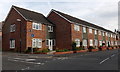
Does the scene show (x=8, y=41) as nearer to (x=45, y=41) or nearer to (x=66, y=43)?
(x=45, y=41)

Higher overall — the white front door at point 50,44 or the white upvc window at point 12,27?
the white upvc window at point 12,27

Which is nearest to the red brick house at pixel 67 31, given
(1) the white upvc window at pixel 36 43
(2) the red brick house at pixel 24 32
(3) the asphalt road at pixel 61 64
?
(2) the red brick house at pixel 24 32

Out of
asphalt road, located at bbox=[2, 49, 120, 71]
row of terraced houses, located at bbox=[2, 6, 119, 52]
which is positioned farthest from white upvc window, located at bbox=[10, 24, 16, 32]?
asphalt road, located at bbox=[2, 49, 120, 71]

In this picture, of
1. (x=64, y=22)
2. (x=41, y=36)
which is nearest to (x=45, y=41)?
(x=41, y=36)

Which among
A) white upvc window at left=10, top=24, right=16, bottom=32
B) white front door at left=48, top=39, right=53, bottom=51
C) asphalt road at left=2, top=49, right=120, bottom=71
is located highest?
white upvc window at left=10, top=24, right=16, bottom=32

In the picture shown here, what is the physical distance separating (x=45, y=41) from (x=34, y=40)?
317cm

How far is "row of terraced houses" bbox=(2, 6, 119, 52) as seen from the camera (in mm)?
26062

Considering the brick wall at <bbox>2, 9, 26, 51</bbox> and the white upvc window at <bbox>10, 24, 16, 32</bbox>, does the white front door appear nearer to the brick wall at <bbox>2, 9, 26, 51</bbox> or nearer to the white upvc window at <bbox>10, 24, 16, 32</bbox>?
the brick wall at <bbox>2, 9, 26, 51</bbox>

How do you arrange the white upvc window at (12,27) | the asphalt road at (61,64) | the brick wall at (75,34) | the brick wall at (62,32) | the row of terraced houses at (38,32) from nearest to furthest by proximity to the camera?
the asphalt road at (61,64)
the row of terraced houses at (38,32)
the white upvc window at (12,27)
the brick wall at (62,32)
the brick wall at (75,34)

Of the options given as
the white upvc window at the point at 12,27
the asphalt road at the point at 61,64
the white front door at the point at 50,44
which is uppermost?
the white upvc window at the point at 12,27

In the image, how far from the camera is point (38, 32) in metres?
27.5

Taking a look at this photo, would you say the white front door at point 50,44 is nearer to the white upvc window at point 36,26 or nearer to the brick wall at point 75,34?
the white upvc window at point 36,26

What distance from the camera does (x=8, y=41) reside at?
2941 cm

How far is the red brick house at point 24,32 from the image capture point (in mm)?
25734
